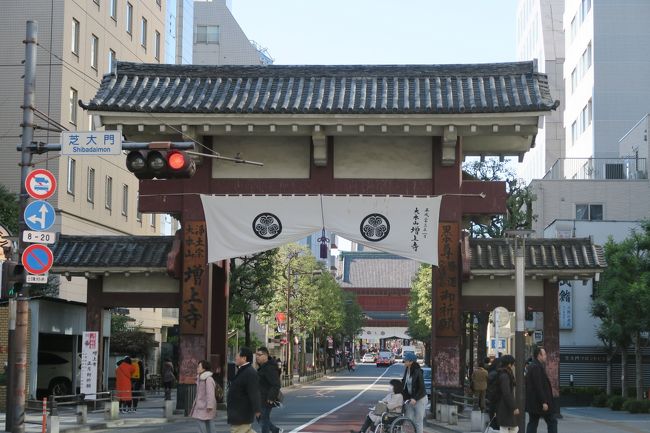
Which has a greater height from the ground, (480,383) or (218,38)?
(218,38)

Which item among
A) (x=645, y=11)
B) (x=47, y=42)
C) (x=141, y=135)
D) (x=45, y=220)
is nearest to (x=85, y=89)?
(x=47, y=42)

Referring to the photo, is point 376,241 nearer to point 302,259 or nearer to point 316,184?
point 316,184

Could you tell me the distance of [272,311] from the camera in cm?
7356

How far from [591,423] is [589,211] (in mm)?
27643

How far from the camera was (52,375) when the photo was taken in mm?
40031

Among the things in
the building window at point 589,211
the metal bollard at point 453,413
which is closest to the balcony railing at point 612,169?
the building window at point 589,211

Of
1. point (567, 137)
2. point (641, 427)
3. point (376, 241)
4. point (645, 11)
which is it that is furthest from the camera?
point (567, 137)

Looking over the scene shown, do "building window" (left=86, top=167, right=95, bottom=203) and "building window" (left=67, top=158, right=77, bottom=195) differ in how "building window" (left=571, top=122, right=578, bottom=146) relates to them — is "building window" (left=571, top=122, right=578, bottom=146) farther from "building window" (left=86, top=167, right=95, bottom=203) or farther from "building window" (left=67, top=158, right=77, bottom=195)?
"building window" (left=67, top=158, right=77, bottom=195)

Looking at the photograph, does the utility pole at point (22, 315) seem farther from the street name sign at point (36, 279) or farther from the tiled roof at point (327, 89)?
the tiled roof at point (327, 89)

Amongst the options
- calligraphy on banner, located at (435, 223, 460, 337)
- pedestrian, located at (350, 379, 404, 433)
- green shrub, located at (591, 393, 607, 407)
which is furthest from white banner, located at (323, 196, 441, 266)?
green shrub, located at (591, 393, 607, 407)

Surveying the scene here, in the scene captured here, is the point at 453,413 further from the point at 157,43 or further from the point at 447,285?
the point at 157,43

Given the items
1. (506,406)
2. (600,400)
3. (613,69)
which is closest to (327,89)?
(506,406)

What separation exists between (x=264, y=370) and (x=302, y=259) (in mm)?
56909

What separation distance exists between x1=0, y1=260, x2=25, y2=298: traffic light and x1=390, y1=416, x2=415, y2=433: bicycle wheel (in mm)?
7596
